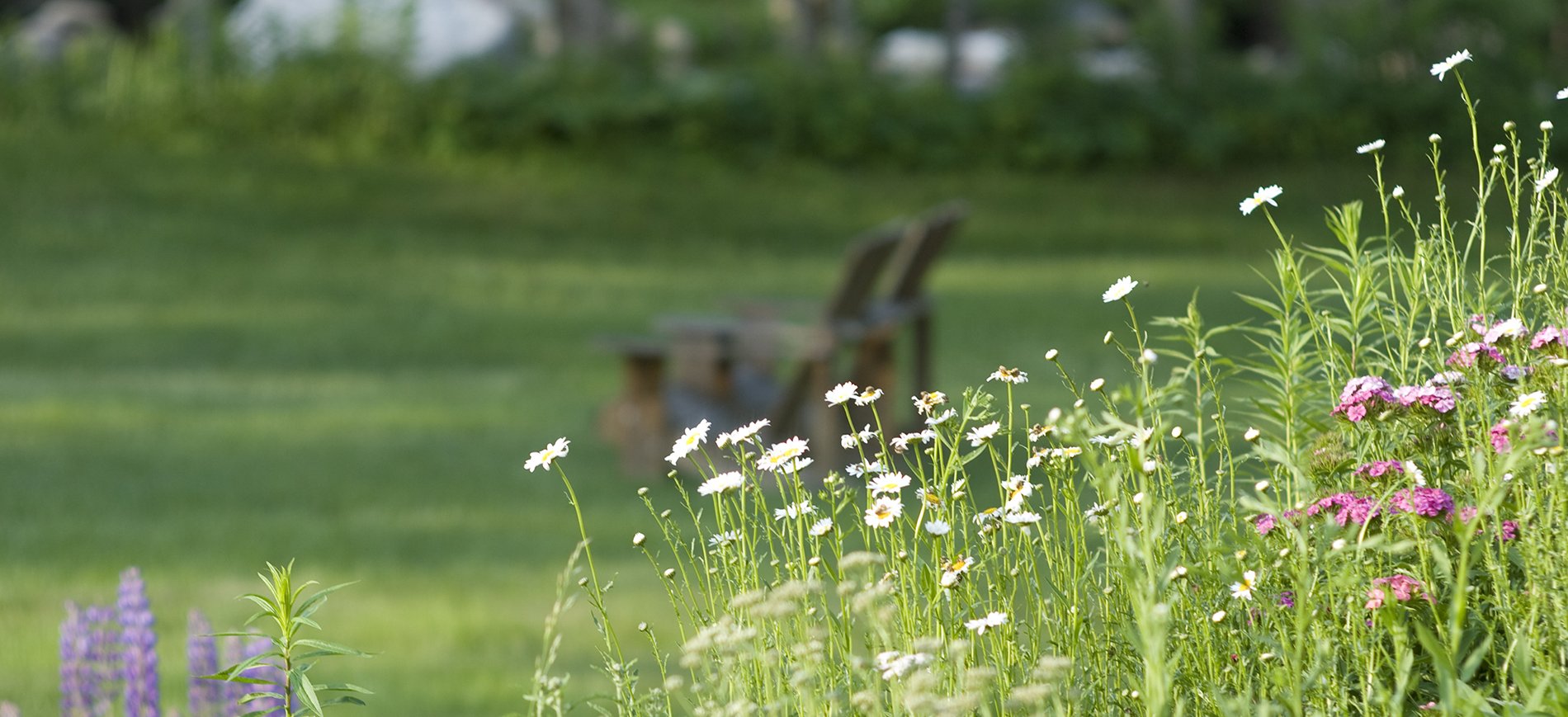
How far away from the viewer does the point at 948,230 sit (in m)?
7.64

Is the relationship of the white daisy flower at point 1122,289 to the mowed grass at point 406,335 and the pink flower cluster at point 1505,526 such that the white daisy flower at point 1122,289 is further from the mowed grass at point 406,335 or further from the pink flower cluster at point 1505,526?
the mowed grass at point 406,335

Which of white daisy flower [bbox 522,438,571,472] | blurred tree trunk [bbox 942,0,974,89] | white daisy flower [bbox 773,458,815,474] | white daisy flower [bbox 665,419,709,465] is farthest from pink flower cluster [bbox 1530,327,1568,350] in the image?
blurred tree trunk [bbox 942,0,974,89]

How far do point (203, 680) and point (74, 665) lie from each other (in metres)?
0.22

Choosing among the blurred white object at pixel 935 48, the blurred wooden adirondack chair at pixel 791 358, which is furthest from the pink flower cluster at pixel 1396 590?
the blurred white object at pixel 935 48

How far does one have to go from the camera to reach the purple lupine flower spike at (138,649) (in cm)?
293

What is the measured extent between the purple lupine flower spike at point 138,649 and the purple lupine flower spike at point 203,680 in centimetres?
8

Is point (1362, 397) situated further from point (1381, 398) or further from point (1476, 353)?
point (1476, 353)

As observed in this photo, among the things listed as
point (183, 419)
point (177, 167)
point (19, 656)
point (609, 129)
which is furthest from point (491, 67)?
point (19, 656)

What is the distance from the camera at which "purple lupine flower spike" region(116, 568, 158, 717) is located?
2.93 metres

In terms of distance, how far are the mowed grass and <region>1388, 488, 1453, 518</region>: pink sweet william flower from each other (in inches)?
117

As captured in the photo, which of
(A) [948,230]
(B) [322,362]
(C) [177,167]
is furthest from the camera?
(C) [177,167]

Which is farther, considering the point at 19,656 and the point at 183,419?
the point at 183,419

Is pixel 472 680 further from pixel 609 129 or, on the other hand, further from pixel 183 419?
pixel 609 129

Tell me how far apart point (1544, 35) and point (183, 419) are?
548 inches
